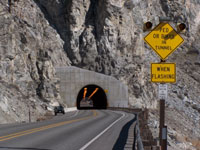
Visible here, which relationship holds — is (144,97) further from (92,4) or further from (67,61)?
(92,4)

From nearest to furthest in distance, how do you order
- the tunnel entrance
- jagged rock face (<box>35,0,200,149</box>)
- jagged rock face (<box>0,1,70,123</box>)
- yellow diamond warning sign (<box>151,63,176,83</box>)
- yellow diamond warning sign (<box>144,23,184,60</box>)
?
yellow diamond warning sign (<box>151,63,176,83</box>), yellow diamond warning sign (<box>144,23,184,60</box>), jagged rock face (<box>0,1,70,123</box>), jagged rock face (<box>35,0,200,149</box>), the tunnel entrance

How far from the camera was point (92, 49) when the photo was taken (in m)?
72.5

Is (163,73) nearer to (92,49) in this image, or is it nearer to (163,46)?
(163,46)

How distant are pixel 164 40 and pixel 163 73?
0.95 meters

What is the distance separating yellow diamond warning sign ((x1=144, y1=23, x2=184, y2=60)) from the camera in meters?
9.25

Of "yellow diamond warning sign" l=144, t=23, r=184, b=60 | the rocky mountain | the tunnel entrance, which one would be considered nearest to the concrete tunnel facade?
the tunnel entrance

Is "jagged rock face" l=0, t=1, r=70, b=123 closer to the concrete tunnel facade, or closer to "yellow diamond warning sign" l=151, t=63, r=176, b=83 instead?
the concrete tunnel facade

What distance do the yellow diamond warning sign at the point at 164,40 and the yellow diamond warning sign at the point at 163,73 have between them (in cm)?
29

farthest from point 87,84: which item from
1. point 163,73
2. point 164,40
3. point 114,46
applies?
point 163,73

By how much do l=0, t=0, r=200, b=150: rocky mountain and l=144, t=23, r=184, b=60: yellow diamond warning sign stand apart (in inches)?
1789

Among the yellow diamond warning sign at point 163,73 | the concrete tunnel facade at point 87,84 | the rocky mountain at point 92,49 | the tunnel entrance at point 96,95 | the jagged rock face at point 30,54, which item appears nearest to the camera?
the yellow diamond warning sign at point 163,73

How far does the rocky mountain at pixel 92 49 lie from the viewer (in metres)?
57.7

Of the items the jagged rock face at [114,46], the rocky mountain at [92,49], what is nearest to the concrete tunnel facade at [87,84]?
the rocky mountain at [92,49]

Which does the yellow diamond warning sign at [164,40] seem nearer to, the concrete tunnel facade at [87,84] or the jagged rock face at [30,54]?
the jagged rock face at [30,54]
